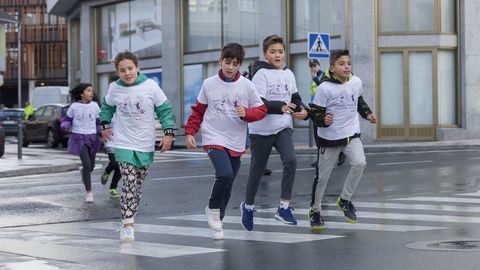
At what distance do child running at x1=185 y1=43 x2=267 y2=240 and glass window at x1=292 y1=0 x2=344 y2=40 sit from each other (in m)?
21.4

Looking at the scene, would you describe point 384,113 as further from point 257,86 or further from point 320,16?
point 257,86

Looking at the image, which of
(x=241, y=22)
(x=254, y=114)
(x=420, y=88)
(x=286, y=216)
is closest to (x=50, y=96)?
(x=241, y=22)

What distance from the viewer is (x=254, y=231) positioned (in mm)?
9547

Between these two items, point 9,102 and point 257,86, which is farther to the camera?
point 9,102

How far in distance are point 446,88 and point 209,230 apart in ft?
70.6

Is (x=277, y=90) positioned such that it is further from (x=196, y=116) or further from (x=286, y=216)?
(x=286, y=216)

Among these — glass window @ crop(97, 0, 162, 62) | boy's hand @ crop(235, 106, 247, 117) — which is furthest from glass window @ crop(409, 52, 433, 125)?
boy's hand @ crop(235, 106, 247, 117)

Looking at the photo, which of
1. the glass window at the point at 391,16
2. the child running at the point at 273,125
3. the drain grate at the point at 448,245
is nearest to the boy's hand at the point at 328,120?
the child running at the point at 273,125

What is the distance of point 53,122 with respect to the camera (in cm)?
3319

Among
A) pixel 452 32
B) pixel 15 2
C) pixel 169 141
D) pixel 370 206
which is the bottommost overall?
pixel 370 206

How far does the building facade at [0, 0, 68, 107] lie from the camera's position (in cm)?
9812

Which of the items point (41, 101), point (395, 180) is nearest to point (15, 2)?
point (41, 101)

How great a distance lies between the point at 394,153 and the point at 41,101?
31.5 meters

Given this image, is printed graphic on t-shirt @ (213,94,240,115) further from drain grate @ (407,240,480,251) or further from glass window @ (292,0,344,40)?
glass window @ (292,0,344,40)
